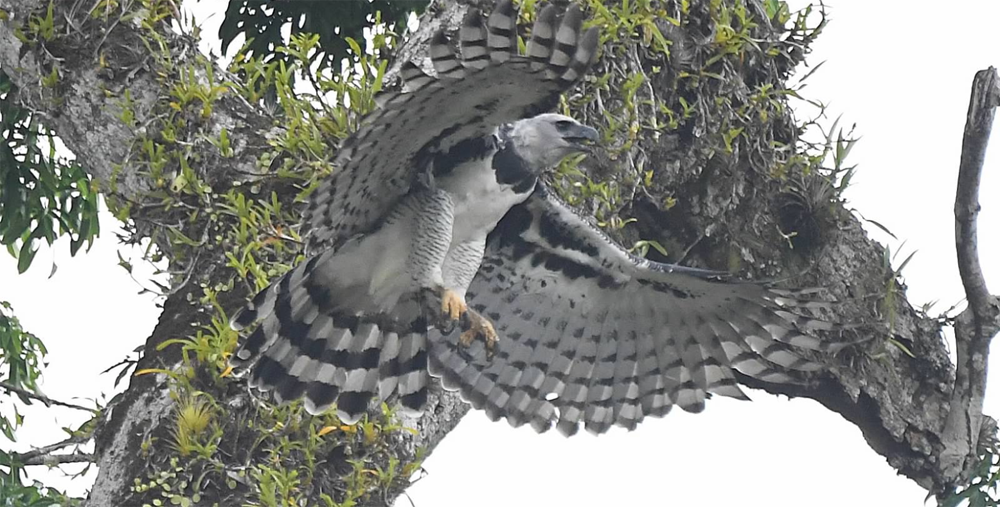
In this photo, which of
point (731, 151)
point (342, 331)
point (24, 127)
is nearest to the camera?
point (342, 331)

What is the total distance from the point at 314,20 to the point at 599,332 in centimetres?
163

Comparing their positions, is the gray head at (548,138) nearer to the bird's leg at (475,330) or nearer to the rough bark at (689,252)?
the bird's leg at (475,330)

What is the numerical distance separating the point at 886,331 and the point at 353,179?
2.02 meters

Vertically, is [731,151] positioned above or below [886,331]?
above

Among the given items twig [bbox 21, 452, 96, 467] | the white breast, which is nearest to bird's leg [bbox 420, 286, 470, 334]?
the white breast

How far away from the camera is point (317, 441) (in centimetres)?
310

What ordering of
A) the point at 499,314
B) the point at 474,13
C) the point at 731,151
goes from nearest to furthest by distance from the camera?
1. the point at 474,13
2. the point at 499,314
3. the point at 731,151

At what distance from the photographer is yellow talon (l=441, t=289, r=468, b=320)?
3.20m

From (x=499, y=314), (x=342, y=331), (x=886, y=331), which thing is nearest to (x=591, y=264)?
(x=499, y=314)

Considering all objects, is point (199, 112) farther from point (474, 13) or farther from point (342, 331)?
point (474, 13)

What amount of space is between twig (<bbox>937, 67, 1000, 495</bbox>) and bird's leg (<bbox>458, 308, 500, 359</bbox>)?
45.5 inches

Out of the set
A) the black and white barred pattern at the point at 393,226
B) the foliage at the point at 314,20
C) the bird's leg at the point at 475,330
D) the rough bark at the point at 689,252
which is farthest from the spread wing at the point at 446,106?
the foliage at the point at 314,20

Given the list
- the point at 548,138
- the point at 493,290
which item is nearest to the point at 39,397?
the point at 493,290

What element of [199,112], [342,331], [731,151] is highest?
[731,151]
